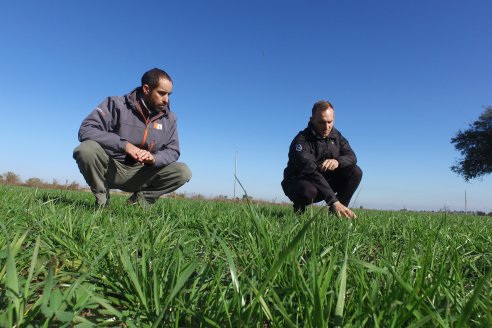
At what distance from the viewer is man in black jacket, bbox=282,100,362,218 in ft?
16.8

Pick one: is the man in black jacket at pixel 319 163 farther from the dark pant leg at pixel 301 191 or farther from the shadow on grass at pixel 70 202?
the shadow on grass at pixel 70 202

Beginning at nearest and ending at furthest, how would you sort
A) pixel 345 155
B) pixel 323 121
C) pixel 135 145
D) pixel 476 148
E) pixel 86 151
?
pixel 86 151 → pixel 135 145 → pixel 323 121 → pixel 345 155 → pixel 476 148

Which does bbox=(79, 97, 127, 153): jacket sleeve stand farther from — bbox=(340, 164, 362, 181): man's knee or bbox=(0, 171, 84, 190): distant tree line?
bbox=(0, 171, 84, 190): distant tree line

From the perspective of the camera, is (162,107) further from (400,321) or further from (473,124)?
(473,124)

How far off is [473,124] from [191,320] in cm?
4675

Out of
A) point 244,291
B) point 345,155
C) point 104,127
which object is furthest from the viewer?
point 345,155

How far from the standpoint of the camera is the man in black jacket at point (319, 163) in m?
5.13

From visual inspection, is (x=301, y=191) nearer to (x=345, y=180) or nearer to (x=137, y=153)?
(x=345, y=180)

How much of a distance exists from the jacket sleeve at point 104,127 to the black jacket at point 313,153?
2.46m

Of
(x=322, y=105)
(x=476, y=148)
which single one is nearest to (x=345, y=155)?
(x=322, y=105)

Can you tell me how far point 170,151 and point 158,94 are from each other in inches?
34.1

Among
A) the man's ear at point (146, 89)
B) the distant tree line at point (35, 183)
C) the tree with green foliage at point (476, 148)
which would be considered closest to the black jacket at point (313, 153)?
the man's ear at point (146, 89)

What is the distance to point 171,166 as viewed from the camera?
17.8ft

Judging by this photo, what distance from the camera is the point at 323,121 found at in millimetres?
5285
